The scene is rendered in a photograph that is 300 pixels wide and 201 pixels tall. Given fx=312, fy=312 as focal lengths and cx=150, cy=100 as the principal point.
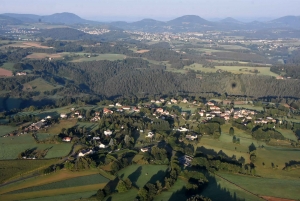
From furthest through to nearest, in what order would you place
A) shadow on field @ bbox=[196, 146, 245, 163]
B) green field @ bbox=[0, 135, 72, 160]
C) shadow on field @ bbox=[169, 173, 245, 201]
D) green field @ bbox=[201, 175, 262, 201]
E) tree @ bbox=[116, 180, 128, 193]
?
green field @ bbox=[0, 135, 72, 160] → shadow on field @ bbox=[196, 146, 245, 163] → tree @ bbox=[116, 180, 128, 193] → green field @ bbox=[201, 175, 262, 201] → shadow on field @ bbox=[169, 173, 245, 201]

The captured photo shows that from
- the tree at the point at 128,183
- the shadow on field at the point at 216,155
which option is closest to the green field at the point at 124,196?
the tree at the point at 128,183

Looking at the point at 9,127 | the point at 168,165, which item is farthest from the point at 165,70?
the point at 168,165

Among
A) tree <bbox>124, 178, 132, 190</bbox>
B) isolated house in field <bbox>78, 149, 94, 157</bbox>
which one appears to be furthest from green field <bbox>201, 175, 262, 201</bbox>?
isolated house in field <bbox>78, 149, 94, 157</bbox>

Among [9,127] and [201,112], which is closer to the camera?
[9,127]

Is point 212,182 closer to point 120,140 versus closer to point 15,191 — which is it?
point 120,140

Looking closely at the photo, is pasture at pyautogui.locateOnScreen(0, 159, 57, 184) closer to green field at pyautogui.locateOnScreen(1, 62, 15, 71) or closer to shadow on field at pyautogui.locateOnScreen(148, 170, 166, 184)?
shadow on field at pyautogui.locateOnScreen(148, 170, 166, 184)

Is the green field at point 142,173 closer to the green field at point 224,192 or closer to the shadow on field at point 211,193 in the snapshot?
the shadow on field at point 211,193

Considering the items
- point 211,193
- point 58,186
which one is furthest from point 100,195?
point 211,193

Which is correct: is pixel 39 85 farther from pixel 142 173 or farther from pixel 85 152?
pixel 142 173
